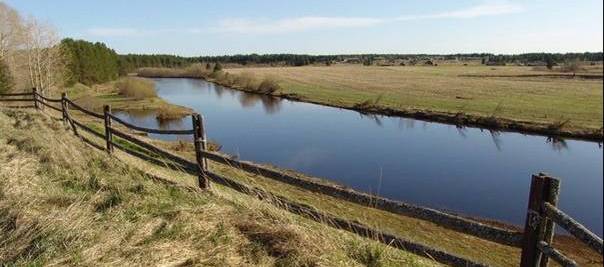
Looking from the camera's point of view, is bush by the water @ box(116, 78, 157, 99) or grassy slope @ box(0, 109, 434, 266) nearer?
grassy slope @ box(0, 109, 434, 266)

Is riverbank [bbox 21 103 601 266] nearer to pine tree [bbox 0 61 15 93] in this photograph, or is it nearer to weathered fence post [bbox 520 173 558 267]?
weathered fence post [bbox 520 173 558 267]

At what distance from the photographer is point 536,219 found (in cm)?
381

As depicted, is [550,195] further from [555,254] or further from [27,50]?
[27,50]

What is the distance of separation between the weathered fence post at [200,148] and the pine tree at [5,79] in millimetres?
42985

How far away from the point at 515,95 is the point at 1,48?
51.2m

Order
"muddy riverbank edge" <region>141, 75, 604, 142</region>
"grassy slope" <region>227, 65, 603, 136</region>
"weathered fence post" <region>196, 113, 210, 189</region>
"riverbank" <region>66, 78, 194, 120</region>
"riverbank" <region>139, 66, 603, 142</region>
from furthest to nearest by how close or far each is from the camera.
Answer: "riverbank" <region>66, 78, 194, 120</region> → "grassy slope" <region>227, 65, 603, 136</region> → "riverbank" <region>139, 66, 603, 142</region> → "muddy riverbank edge" <region>141, 75, 604, 142</region> → "weathered fence post" <region>196, 113, 210, 189</region>

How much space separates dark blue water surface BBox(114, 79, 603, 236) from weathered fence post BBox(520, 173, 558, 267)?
905cm

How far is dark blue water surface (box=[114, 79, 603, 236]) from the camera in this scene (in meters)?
20.0

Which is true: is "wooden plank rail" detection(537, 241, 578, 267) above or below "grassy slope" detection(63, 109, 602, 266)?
above

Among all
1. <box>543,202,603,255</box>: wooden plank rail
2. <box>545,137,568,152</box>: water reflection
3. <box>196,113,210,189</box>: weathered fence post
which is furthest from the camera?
<box>545,137,568,152</box>: water reflection

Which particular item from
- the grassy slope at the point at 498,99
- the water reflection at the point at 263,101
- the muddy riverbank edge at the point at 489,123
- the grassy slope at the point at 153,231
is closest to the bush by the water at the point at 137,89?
the water reflection at the point at 263,101

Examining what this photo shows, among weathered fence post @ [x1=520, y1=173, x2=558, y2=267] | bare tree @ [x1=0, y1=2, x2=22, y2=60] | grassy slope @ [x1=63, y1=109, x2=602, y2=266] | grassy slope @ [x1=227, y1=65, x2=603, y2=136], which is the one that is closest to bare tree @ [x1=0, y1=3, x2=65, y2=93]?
bare tree @ [x1=0, y1=2, x2=22, y2=60]

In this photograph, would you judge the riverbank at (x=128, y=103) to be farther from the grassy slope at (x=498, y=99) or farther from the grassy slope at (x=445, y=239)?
Result: the grassy slope at (x=445, y=239)

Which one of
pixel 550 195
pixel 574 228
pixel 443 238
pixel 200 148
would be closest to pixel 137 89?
pixel 443 238
